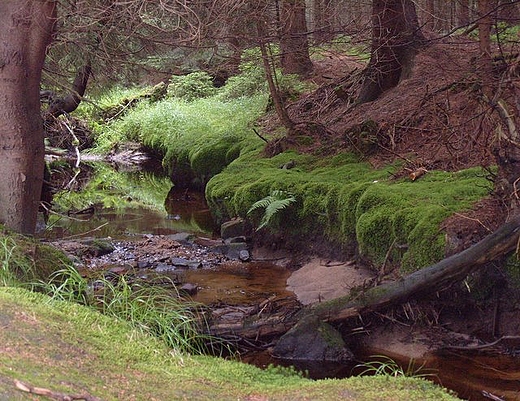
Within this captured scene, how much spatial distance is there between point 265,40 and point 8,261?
4995mm

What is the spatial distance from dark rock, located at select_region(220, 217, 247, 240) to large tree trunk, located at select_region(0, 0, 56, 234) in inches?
193

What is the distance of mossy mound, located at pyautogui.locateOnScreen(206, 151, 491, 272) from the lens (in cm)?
803

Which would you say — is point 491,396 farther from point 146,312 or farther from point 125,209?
point 125,209

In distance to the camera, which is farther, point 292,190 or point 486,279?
point 292,190

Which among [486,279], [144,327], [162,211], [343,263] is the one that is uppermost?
[144,327]

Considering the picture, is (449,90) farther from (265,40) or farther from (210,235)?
(210,235)

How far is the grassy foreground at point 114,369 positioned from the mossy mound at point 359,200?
2968mm

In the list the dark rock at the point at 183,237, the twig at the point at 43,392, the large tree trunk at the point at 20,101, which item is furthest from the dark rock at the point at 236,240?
the twig at the point at 43,392

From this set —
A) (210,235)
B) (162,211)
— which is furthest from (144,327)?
(162,211)

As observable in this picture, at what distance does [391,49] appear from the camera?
44.1 ft

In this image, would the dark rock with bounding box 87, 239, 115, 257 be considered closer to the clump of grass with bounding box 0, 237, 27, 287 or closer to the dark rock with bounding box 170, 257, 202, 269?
the dark rock with bounding box 170, 257, 202, 269

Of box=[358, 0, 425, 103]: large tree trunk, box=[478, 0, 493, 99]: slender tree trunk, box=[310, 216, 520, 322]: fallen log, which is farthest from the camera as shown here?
box=[358, 0, 425, 103]: large tree trunk

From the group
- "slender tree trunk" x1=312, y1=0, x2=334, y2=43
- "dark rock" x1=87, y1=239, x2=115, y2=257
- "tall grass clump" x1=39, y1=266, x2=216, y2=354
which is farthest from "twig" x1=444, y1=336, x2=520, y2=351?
"dark rock" x1=87, y1=239, x2=115, y2=257

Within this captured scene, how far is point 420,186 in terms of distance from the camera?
937 cm
